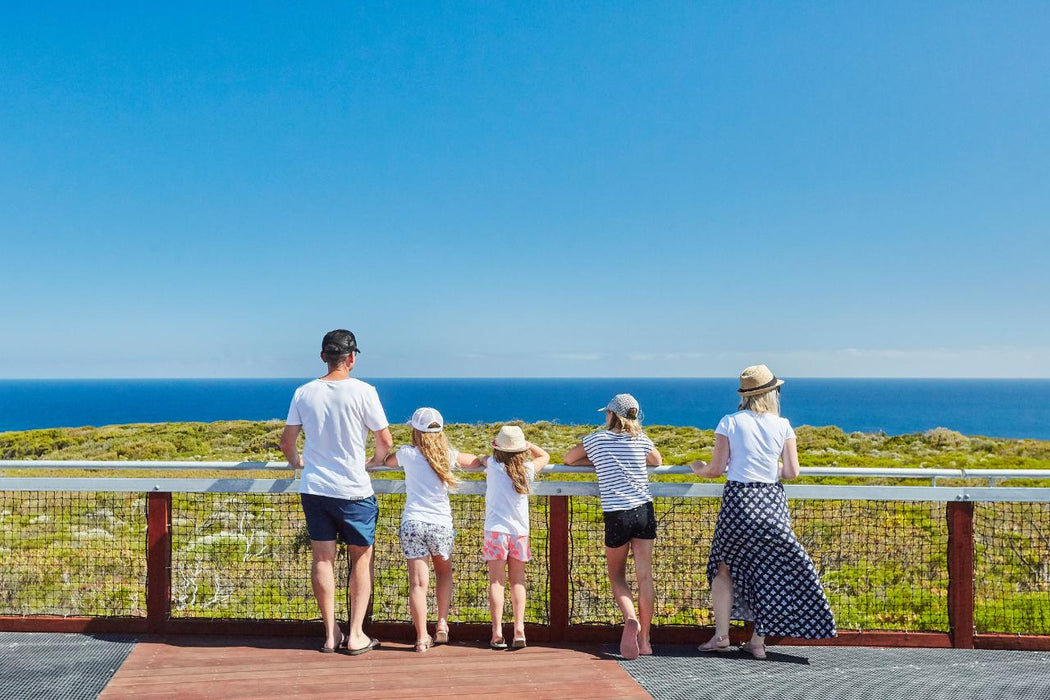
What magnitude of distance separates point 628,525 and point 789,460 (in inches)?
35.1

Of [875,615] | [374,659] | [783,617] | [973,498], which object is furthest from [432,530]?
[875,615]

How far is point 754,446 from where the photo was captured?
12.1 ft

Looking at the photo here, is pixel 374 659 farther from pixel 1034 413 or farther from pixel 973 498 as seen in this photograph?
pixel 1034 413

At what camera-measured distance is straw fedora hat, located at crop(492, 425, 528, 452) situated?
145 inches

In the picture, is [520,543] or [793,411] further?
[793,411]

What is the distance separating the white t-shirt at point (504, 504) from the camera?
371 centimetres

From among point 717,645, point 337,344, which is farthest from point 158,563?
point 717,645

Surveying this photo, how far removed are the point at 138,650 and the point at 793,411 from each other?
123328mm

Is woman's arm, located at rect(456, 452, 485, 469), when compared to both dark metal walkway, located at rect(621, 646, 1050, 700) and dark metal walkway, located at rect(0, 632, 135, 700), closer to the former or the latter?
dark metal walkway, located at rect(621, 646, 1050, 700)

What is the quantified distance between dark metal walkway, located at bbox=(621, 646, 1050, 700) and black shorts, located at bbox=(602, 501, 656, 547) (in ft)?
2.03

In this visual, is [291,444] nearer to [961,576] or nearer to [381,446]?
[381,446]

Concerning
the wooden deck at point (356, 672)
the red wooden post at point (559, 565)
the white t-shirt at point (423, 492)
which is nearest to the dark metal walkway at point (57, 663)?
the wooden deck at point (356, 672)

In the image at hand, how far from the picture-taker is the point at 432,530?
3.67 meters

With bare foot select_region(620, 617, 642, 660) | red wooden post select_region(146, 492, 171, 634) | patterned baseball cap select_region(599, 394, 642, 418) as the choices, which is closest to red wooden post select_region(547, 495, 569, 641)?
bare foot select_region(620, 617, 642, 660)
